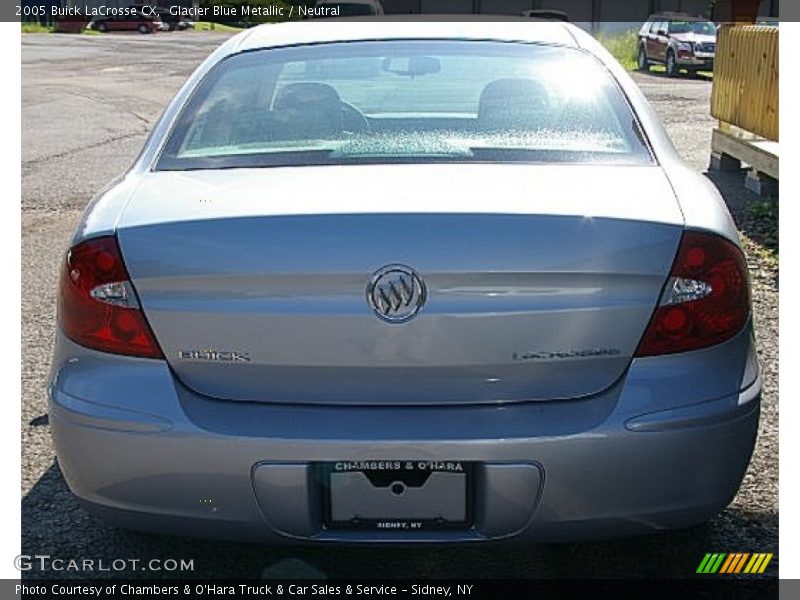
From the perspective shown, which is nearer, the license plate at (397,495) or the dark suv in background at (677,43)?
the license plate at (397,495)

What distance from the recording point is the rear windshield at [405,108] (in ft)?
9.95

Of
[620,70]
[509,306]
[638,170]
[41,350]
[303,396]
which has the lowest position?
[41,350]

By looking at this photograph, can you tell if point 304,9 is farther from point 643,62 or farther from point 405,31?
point 405,31

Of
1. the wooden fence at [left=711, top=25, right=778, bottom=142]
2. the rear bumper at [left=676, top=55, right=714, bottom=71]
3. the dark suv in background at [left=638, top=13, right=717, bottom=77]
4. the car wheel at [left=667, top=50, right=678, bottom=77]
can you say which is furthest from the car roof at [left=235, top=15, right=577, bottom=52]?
the car wheel at [left=667, top=50, right=678, bottom=77]

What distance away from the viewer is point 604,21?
138ft

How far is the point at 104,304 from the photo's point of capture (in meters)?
2.67

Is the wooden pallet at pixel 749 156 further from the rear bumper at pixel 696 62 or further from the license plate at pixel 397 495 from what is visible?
the rear bumper at pixel 696 62

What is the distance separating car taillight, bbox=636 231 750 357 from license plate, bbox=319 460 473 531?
0.53m

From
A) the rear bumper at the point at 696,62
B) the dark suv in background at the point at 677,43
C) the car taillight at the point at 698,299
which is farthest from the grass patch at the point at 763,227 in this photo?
the rear bumper at the point at 696,62

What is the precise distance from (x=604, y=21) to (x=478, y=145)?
41.0 meters

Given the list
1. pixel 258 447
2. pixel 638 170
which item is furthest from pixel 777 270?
pixel 258 447

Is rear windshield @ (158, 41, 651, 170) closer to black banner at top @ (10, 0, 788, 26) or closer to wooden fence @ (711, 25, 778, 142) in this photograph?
wooden fence @ (711, 25, 778, 142)

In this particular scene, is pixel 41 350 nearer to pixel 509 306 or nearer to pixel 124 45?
pixel 509 306

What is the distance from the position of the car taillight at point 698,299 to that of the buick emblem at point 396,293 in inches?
21.3
